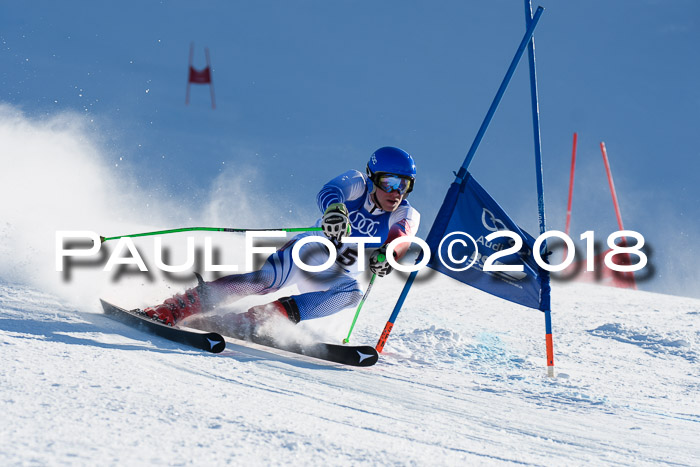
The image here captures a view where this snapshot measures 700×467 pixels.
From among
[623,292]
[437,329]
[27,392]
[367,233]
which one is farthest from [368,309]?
[623,292]

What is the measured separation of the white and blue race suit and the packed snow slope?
1.72 feet

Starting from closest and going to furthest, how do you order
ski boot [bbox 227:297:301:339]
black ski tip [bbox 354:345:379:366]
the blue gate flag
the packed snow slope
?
the packed snow slope
black ski tip [bbox 354:345:379:366]
ski boot [bbox 227:297:301:339]
the blue gate flag

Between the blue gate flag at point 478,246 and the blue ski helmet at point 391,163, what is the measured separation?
519 millimetres

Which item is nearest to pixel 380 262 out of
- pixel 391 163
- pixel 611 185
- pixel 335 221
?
pixel 335 221

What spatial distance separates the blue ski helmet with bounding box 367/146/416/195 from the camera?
4.59 metres

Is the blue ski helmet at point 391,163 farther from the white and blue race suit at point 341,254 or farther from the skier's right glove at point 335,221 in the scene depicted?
the skier's right glove at point 335,221

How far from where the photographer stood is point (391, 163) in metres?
4.59

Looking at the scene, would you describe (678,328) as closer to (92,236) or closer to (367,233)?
(367,233)

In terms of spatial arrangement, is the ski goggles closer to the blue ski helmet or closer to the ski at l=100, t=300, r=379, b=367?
the blue ski helmet

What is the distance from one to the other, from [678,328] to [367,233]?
4.55m

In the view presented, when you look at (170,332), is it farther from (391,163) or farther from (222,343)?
(391,163)

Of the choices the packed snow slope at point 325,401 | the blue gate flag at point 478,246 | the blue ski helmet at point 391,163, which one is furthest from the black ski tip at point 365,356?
the blue ski helmet at point 391,163

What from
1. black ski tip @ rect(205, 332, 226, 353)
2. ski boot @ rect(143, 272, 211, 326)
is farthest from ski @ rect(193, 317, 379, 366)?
black ski tip @ rect(205, 332, 226, 353)

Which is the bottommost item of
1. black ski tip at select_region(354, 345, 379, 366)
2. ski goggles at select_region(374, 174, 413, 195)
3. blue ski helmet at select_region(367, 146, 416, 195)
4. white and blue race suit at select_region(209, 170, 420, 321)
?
black ski tip at select_region(354, 345, 379, 366)
